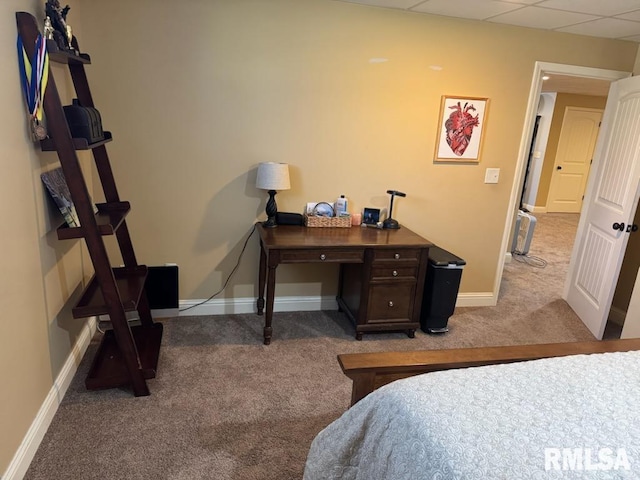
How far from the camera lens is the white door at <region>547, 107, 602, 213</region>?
25.8ft

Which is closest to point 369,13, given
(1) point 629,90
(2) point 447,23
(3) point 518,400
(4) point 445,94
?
→ (2) point 447,23

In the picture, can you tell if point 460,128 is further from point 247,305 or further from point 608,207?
point 247,305

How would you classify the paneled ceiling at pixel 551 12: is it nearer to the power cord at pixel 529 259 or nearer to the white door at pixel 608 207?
A: the white door at pixel 608 207

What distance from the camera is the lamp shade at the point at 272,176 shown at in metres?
2.87

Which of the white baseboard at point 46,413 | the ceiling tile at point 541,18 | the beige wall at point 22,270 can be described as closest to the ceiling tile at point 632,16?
the ceiling tile at point 541,18

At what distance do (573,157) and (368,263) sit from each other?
7147mm

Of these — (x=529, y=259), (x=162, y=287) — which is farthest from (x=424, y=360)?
(x=529, y=259)

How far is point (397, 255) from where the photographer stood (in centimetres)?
289

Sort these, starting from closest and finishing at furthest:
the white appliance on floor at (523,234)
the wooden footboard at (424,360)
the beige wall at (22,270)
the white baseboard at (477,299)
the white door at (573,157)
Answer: the wooden footboard at (424,360) < the beige wall at (22,270) < the white baseboard at (477,299) < the white appliance on floor at (523,234) < the white door at (573,157)

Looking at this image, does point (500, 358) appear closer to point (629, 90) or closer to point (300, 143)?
point (300, 143)

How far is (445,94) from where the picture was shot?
3219 mm

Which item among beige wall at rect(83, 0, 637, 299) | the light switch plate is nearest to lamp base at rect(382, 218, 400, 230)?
beige wall at rect(83, 0, 637, 299)

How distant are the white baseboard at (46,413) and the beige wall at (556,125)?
321 inches

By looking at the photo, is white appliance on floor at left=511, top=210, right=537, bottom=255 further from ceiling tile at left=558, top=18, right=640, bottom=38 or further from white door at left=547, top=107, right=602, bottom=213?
white door at left=547, top=107, right=602, bottom=213
